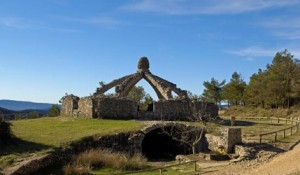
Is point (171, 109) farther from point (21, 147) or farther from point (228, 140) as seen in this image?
point (21, 147)

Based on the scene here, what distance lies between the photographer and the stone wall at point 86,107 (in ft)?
119

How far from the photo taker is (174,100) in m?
37.8

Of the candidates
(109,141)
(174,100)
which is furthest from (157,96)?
(109,141)

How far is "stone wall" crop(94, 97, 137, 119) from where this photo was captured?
3597cm

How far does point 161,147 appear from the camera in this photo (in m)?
35.4

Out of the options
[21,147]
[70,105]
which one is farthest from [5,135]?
[70,105]

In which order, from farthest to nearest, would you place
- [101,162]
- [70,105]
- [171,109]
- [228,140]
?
[70,105] → [171,109] → [228,140] → [101,162]

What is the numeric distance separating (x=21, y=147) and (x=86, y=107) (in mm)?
13453

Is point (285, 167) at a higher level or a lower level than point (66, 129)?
Result: lower

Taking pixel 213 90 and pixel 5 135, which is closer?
pixel 5 135

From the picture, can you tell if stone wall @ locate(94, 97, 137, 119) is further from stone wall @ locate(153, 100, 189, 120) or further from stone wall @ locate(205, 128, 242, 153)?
stone wall @ locate(205, 128, 242, 153)

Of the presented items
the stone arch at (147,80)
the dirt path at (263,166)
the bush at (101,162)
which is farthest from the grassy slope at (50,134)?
the stone arch at (147,80)

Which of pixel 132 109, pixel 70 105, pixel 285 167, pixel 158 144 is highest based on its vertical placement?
pixel 70 105

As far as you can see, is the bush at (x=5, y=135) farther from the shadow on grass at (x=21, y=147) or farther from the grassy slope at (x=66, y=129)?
the grassy slope at (x=66, y=129)
